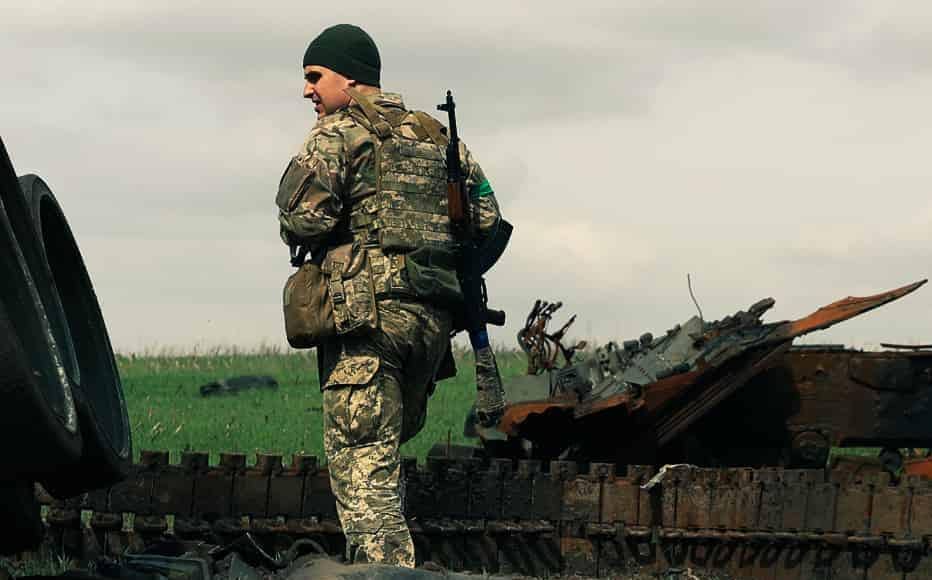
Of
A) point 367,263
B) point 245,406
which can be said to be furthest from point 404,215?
point 245,406

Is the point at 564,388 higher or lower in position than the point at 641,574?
higher

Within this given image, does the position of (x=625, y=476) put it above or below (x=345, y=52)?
below

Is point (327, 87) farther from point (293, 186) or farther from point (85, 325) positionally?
point (85, 325)

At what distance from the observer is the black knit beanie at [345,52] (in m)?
7.98

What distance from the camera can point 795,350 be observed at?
11898 millimetres

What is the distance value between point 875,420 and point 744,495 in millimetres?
1938

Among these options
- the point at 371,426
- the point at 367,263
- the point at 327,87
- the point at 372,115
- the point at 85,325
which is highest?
the point at 327,87

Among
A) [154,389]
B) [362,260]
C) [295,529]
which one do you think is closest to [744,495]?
[295,529]

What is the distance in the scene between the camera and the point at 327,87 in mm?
8055

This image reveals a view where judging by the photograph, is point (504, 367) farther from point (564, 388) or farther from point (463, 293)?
point (463, 293)

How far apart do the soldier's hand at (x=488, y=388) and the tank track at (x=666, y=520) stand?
4.53 feet

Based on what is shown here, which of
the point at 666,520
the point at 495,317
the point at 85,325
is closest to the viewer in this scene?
the point at 85,325

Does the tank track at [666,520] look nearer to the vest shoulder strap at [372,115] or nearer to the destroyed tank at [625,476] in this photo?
the destroyed tank at [625,476]

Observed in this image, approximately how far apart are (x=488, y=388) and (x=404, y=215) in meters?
1.12
